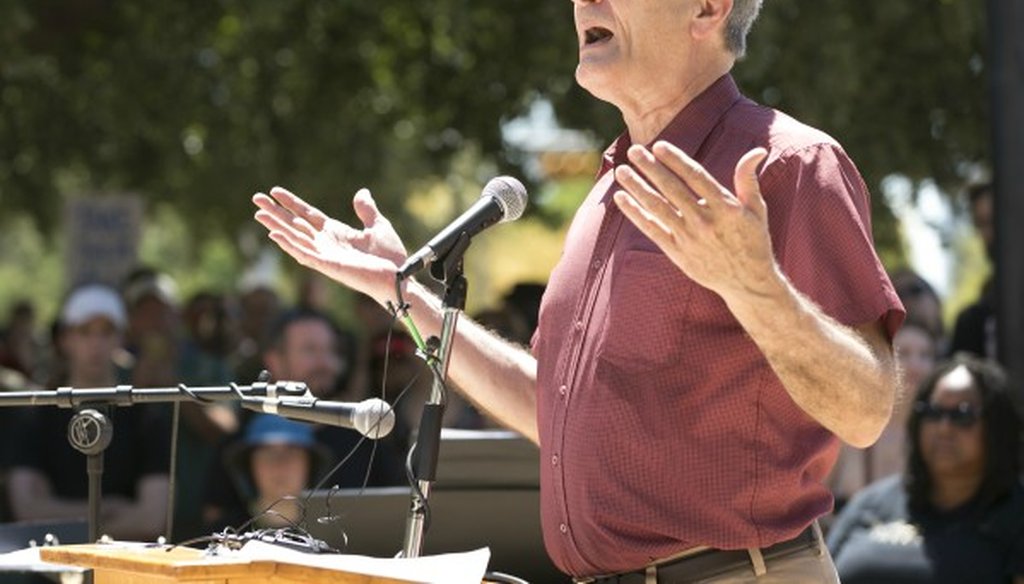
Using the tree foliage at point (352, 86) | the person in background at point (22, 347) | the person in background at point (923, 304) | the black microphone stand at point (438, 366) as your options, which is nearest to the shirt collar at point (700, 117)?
the black microphone stand at point (438, 366)

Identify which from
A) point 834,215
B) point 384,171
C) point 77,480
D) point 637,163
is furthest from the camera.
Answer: point 384,171

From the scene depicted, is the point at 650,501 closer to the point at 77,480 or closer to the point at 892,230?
the point at 77,480

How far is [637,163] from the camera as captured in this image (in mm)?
3082

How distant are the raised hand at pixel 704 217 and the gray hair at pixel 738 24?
72cm

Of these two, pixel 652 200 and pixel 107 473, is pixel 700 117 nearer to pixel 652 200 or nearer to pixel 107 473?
pixel 652 200

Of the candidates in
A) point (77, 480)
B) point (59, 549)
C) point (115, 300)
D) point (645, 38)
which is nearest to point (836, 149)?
point (645, 38)

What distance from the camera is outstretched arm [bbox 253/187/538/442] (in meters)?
4.00

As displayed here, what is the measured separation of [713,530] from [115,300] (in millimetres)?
7135

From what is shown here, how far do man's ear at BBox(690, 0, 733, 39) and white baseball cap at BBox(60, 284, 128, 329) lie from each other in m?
6.39

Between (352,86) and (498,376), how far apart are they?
10485mm

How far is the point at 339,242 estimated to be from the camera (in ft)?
13.4

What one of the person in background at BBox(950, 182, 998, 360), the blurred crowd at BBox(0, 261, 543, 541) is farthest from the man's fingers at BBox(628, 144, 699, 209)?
the person in background at BBox(950, 182, 998, 360)

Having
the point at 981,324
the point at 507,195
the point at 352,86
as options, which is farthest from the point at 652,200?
the point at 352,86

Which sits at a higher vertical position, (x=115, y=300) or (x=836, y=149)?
(x=115, y=300)
